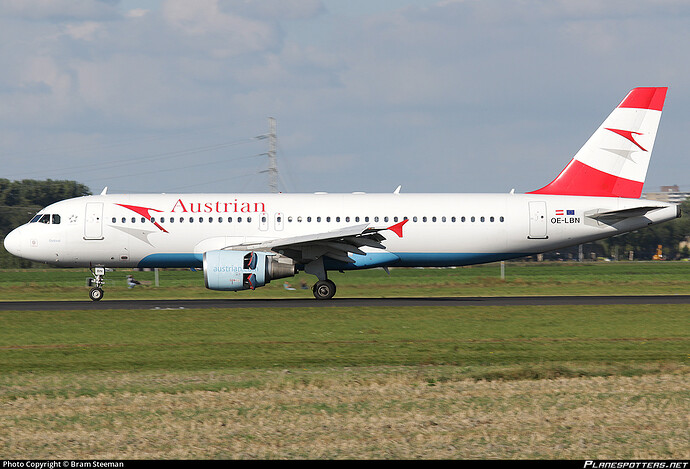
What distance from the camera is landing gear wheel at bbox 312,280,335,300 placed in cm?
3166

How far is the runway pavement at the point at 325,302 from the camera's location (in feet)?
94.1

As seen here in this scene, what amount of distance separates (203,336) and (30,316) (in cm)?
782

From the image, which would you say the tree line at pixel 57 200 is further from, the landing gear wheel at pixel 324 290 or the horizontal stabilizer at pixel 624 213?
the landing gear wheel at pixel 324 290

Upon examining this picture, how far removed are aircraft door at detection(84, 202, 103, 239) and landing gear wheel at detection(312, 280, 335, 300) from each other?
8.72 metres

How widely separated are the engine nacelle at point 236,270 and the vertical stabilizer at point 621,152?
40.9 ft

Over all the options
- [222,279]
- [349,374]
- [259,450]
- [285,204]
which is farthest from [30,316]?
[259,450]

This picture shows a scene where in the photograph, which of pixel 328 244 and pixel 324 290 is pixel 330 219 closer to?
pixel 328 244

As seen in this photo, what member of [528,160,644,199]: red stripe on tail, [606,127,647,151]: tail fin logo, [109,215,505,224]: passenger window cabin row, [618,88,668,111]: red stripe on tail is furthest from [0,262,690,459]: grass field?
[618,88,668,111]: red stripe on tail

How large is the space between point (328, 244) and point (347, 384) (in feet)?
57.1

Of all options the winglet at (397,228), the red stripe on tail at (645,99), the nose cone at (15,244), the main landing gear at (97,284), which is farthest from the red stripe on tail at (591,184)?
the nose cone at (15,244)

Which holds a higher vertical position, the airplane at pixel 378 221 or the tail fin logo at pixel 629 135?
the tail fin logo at pixel 629 135

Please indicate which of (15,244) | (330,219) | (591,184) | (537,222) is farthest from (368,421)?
(15,244)

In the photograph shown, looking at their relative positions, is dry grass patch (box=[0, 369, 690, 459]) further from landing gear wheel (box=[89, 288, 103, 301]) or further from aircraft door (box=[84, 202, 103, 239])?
aircraft door (box=[84, 202, 103, 239])

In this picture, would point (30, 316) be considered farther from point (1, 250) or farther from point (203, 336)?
point (1, 250)
